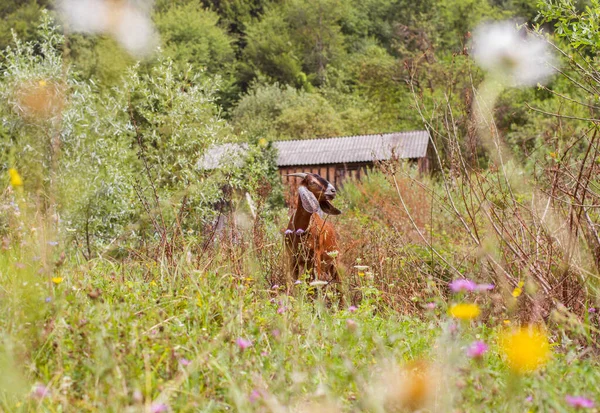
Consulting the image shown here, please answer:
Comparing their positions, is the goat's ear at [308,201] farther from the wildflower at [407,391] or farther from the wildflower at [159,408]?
the wildflower at [159,408]

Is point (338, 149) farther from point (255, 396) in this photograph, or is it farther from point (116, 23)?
point (255, 396)

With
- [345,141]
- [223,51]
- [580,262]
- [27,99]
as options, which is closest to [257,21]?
[223,51]

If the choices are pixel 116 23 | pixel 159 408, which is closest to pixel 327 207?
pixel 159 408

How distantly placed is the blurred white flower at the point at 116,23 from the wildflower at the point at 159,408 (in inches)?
1344

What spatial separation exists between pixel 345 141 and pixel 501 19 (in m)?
23.6

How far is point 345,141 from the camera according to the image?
27.9 meters

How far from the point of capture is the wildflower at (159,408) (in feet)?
7.02

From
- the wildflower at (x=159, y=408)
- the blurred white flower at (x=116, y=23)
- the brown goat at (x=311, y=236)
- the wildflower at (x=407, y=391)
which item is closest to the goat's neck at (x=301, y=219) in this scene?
the brown goat at (x=311, y=236)

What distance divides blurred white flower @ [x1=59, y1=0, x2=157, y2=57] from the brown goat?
3104 centimetres

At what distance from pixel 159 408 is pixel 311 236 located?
3401 mm

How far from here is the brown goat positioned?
17.8 feet

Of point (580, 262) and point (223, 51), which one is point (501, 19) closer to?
point (223, 51)

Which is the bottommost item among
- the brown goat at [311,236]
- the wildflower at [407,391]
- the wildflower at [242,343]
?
the wildflower at [407,391]

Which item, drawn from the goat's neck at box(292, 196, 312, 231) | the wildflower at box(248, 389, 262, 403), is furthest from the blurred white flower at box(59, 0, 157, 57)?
the wildflower at box(248, 389, 262, 403)
